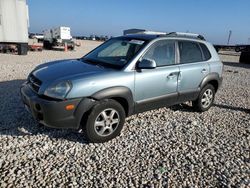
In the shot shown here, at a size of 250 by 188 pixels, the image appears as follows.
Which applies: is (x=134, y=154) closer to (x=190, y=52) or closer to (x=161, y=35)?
(x=161, y=35)

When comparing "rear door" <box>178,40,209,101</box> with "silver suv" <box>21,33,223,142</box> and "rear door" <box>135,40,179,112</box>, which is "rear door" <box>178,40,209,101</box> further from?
"rear door" <box>135,40,179,112</box>

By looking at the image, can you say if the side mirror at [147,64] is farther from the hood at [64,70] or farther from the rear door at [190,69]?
the rear door at [190,69]

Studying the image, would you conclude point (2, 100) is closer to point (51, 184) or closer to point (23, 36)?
point (51, 184)

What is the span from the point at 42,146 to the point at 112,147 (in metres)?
1.10

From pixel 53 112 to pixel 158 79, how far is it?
78.8 inches

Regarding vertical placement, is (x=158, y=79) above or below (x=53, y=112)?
above

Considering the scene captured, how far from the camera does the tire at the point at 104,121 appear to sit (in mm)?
3719

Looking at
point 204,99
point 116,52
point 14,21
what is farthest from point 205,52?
point 14,21

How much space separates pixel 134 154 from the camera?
369 cm

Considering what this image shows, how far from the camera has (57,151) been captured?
143 inches

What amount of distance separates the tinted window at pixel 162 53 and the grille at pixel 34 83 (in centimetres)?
186

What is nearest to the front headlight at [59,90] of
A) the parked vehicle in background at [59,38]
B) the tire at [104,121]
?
the tire at [104,121]

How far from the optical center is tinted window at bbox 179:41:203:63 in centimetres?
494

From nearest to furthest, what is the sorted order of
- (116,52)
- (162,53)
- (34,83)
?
(34,83) → (162,53) → (116,52)
